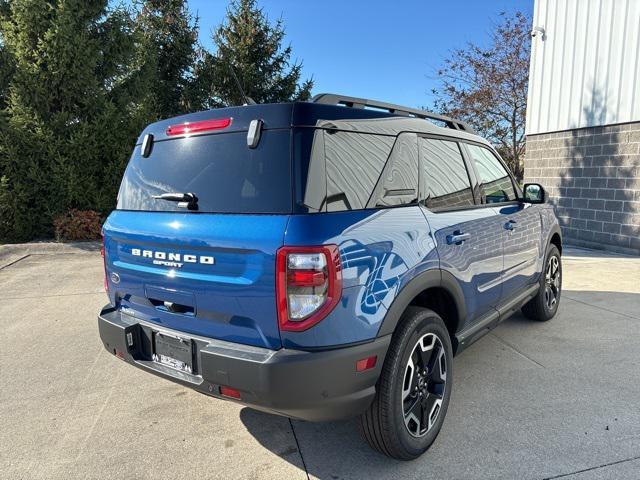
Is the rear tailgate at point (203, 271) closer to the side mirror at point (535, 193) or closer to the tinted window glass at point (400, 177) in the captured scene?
the tinted window glass at point (400, 177)

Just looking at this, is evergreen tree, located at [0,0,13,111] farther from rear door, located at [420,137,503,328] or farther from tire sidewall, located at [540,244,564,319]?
tire sidewall, located at [540,244,564,319]

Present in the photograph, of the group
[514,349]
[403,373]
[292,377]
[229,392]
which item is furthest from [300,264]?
[514,349]

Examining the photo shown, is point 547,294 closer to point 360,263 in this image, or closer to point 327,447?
point 327,447

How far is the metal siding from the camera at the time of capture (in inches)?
340

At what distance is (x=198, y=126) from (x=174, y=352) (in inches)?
48.3

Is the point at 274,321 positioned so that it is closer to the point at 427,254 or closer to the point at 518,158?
the point at 427,254

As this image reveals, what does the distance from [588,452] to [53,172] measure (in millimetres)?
10413

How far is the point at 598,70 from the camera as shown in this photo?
9.24 m

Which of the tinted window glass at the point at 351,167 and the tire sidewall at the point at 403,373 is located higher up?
the tinted window glass at the point at 351,167

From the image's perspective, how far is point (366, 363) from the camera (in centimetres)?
209

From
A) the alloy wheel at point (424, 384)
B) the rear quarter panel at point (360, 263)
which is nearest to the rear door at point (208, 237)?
the rear quarter panel at point (360, 263)

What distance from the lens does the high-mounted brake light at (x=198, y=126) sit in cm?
235

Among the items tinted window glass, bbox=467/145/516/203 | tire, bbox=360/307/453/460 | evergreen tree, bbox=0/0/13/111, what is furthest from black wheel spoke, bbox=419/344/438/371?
evergreen tree, bbox=0/0/13/111

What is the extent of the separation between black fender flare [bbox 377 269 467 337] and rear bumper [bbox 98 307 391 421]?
0.27 feet
